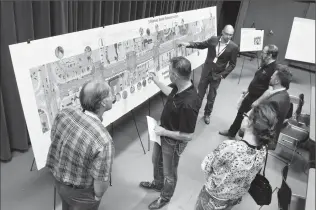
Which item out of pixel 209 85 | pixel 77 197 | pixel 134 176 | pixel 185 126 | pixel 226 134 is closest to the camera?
pixel 77 197

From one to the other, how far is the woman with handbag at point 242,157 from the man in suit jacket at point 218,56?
2.28m

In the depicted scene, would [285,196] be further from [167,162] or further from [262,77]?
[262,77]

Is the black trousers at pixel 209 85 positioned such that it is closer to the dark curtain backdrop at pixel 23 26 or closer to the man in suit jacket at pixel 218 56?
the man in suit jacket at pixel 218 56

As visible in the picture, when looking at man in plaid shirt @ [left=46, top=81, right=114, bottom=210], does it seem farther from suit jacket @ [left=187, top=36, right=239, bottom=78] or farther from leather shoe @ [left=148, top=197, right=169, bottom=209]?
suit jacket @ [left=187, top=36, right=239, bottom=78]

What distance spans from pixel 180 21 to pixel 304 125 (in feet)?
7.72

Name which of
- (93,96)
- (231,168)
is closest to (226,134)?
(231,168)

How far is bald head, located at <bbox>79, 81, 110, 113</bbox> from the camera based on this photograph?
4.61 ft

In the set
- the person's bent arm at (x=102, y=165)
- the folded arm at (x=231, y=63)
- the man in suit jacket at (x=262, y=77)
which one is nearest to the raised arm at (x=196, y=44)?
the folded arm at (x=231, y=63)

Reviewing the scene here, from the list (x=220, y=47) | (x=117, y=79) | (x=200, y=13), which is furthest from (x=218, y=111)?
(x=117, y=79)

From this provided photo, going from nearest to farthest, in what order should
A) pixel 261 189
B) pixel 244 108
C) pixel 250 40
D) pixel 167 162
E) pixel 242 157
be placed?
pixel 242 157 → pixel 261 189 → pixel 167 162 → pixel 244 108 → pixel 250 40

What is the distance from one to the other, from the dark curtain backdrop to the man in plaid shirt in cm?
125

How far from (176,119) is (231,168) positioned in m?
0.63

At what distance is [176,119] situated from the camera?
6.56 feet

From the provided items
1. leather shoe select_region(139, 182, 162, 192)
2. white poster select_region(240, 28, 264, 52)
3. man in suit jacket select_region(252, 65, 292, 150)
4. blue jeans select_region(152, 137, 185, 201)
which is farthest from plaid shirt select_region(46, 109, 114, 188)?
white poster select_region(240, 28, 264, 52)
